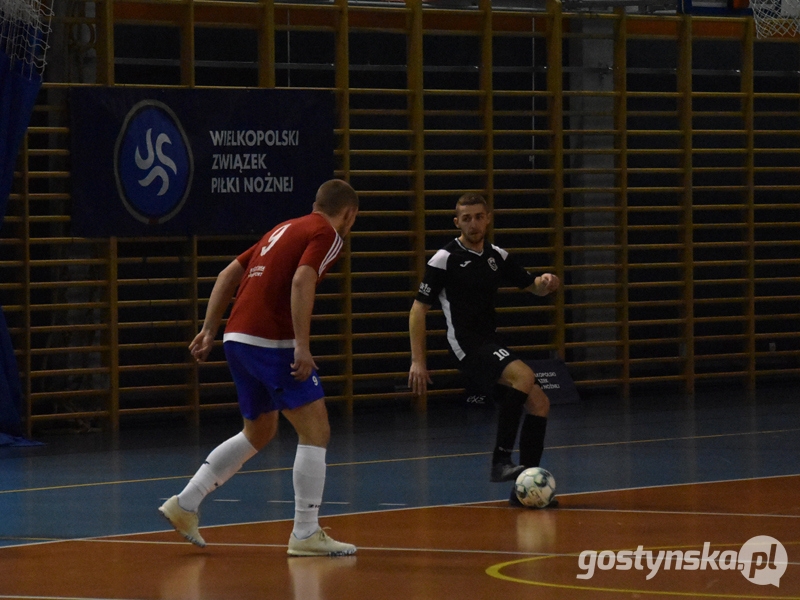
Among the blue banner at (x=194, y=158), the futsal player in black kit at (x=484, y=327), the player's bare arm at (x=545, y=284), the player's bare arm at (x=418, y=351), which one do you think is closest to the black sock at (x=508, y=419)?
the futsal player in black kit at (x=484, y=327)

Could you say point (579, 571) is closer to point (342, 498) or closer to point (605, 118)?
point (342, 498)

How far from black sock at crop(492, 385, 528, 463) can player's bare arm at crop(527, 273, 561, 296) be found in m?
0.55

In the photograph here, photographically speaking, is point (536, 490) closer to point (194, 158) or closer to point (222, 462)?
point (222, 462)

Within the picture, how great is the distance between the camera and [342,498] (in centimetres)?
825

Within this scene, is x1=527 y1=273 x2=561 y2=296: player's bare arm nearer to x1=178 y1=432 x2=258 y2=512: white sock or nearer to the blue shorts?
the blue shorts

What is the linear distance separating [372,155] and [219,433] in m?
2.93

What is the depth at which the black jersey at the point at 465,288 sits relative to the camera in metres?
8.38

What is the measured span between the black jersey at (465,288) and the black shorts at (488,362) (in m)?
0.04

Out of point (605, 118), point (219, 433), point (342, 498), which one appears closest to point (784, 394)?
point (605, 118)

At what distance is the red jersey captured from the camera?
6.47 m

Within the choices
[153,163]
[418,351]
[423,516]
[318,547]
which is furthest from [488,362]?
[153,163]

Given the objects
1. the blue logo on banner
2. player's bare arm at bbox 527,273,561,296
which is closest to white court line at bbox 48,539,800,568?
player's bare arm at bbox 527,273,561,296

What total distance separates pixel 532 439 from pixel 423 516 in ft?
3.10

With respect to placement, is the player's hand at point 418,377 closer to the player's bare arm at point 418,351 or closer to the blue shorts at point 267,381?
the player's bare arm at point 418,351
